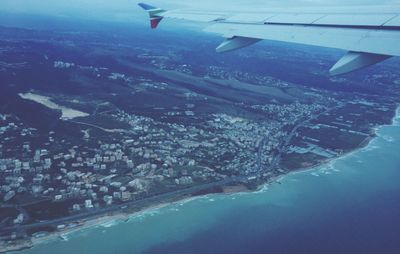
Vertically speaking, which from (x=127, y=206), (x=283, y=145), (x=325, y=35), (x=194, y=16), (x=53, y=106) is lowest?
(x=127, y=206)

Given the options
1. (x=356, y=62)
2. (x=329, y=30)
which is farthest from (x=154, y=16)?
(x=356, y=62)

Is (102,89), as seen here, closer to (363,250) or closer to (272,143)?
(272,143)

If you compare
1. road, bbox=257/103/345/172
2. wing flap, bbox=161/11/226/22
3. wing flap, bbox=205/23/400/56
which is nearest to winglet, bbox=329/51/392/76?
wing flap, bbox=205/23/400/56

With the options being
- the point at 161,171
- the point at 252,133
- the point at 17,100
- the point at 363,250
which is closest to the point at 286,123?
the point at 252,133

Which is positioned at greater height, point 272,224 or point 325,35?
point 325,35

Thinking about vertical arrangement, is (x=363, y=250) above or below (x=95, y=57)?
below

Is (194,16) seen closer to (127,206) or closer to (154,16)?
(154,16)
